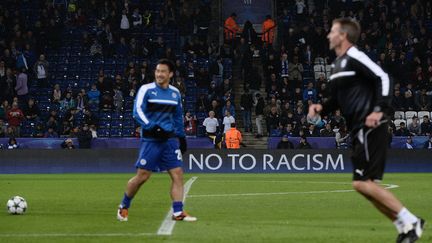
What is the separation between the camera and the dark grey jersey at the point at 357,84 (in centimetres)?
951

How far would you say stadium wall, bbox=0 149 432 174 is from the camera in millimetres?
31625

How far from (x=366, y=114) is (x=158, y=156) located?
4.14m

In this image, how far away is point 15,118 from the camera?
3491cm

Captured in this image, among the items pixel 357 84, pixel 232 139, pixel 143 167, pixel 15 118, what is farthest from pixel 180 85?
pixel 357 84

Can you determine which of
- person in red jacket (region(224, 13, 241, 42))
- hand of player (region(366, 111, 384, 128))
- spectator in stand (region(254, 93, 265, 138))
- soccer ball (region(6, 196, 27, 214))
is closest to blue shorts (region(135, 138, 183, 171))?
soccer ball (region(6, 196, 27, 214))

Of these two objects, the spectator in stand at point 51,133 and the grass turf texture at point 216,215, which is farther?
the spectator in stand at point 51,133

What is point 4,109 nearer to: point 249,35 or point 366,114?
point 249,35

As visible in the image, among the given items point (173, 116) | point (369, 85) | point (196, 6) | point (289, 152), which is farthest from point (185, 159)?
point (369, 85)

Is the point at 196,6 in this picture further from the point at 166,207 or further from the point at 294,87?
the point at 166,207

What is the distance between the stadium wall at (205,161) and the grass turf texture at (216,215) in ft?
28.7

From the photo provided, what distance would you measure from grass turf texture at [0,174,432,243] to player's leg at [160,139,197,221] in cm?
31

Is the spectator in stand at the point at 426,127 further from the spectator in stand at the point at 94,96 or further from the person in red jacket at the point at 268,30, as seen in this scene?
the spectator in stand at the point at 94,96

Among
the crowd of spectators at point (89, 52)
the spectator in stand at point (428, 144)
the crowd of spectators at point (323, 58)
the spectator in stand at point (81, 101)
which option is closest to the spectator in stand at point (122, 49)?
the crowd of spectators at point (89, 52)

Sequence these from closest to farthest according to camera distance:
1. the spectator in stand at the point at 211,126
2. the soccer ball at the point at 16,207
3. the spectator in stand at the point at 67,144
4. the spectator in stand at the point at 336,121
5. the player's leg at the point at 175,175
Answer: the player's leg at the point at 175,175, the soccer ball at the point at 16,207, the spectator in stand at the point at 67,144, the spectator in stand at the point at 211,126, the spectator in stand at the point at 336,121
